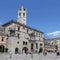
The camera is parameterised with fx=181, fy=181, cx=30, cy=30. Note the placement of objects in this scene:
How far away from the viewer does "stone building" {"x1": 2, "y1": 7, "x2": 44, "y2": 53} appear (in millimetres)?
73250

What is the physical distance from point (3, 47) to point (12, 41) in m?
4.31

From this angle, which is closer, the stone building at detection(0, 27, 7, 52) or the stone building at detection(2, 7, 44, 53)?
the stone building at detection(0, 27, 7, 52)

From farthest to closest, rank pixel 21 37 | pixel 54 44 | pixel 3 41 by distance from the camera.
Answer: pixel 54 44 < pixel 21 37 < pixel 3 41

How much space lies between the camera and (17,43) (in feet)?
246

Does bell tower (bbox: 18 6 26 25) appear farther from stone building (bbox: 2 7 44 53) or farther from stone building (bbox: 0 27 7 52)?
stone building (bbox: 0 27 7 52)

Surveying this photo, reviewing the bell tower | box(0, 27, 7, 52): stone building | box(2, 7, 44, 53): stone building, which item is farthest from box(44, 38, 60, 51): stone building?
box(0, 27, 7, 52): stone building

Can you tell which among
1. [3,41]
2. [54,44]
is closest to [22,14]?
[54,44]

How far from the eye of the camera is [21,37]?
255 feet

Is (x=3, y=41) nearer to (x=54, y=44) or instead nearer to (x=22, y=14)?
(x=22, y=14)

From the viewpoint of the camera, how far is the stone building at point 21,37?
2884 inches

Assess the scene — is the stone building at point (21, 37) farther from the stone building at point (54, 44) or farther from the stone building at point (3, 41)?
the stone building at point (54, 44)

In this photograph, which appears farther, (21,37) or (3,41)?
(21,37)

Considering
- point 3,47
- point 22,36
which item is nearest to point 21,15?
point 22,36

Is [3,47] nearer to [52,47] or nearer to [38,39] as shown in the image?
[38,39]
